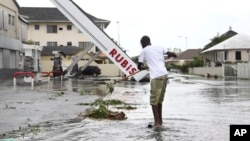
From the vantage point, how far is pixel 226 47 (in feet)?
234

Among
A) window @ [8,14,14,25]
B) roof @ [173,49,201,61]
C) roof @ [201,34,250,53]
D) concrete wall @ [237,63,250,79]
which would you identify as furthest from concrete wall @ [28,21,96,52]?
roof @ [173,49,201,61]

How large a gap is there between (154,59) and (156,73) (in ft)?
0.97

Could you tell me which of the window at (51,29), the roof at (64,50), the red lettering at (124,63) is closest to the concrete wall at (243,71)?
the red lettering at (124,63)

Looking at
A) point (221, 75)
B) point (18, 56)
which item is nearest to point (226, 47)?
point (221, 75)

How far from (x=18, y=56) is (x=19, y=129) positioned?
136 ft

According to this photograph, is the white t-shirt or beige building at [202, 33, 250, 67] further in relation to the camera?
beige building at [202, 33, 250, 67]

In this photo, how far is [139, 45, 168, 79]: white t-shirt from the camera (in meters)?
9.91

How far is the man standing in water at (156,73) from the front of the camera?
985 centimetres

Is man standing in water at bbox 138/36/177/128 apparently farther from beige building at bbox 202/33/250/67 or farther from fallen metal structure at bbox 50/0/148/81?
beige building at bbox 202/33/250/67

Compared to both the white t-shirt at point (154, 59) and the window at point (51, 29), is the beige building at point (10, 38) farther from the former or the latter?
the white t-shirt at point (154, 59)

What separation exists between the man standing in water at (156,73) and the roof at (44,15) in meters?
72.0

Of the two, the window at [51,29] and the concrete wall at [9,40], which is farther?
the window at [51,29]

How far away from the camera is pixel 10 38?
4631 cm

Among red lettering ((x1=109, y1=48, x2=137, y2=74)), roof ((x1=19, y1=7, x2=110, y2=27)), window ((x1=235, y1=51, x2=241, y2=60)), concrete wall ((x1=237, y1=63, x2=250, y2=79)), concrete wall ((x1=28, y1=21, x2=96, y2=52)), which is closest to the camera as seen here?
red lettering ((x1=109, y1=48, x2=137, y2=74))
